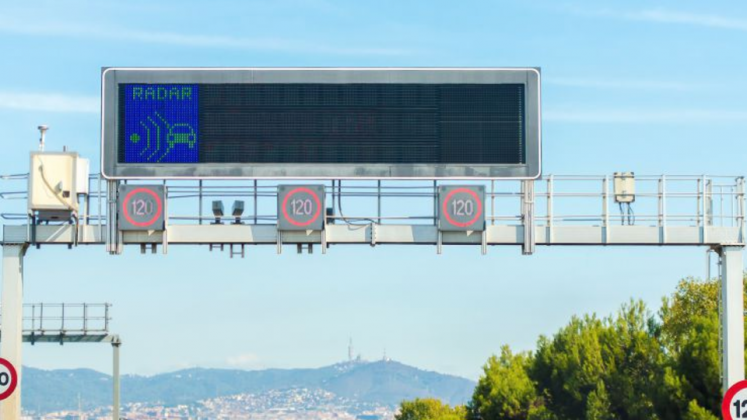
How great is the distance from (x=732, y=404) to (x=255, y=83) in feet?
41.1

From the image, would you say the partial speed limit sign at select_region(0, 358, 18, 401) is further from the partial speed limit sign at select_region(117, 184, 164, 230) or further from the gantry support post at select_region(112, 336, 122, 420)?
the gantry support post at select_region(112, 336, 122, 420)

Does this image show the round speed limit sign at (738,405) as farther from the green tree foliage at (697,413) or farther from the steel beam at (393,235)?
the green tree foliage at (697,413)

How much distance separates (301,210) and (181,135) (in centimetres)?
341

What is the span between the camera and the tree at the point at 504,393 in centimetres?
8344

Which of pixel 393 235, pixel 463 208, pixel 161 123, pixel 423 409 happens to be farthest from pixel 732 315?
pixel 423 409

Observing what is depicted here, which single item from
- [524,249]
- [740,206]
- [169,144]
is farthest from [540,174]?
[169,144]

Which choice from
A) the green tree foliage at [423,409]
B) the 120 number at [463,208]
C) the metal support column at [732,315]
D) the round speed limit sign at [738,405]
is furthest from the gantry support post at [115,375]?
the green tree foliage at [423,409]

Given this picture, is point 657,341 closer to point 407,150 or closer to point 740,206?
point 740,206

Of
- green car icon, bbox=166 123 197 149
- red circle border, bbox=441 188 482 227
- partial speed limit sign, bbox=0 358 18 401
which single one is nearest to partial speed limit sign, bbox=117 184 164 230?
green car icon, bbox=166 123 197 149

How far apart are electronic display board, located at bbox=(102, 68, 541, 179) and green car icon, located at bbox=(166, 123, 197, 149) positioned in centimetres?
2

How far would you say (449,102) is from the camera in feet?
110

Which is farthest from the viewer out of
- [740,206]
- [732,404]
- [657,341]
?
[657,341]

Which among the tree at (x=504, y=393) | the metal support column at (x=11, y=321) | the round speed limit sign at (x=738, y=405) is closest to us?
the round speed limit sign at (x=738, y=405)

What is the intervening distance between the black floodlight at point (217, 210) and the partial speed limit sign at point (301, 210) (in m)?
1.55
